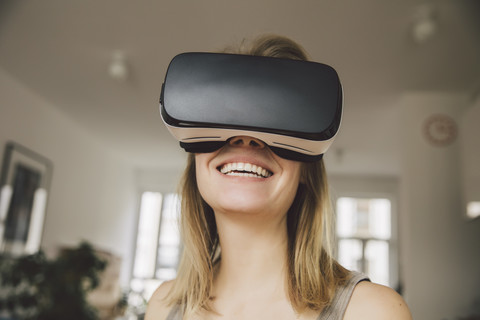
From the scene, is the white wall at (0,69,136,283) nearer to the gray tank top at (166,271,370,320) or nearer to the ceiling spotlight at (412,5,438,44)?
the ceiling spotlight at (412,5,438,44)

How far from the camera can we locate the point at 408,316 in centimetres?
65

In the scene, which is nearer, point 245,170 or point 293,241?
point 245,170

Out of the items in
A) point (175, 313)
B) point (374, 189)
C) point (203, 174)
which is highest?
point (374, 189)

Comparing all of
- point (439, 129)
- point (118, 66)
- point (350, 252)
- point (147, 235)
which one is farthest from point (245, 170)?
point (147, 235)

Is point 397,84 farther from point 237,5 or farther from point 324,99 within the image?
point 324,99

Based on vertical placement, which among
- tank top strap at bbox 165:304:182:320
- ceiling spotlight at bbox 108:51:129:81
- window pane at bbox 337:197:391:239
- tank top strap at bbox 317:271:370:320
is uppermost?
ceiling spotlight at bbox 108:51:129:81

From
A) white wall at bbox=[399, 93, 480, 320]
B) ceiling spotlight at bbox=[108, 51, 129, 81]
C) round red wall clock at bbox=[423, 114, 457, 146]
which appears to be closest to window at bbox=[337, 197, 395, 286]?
white wall at bbox=[399, 93, 480, 320]

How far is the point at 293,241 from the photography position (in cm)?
83

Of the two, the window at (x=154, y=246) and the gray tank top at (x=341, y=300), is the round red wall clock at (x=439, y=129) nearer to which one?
the gray tank top at (x=341, y=300)

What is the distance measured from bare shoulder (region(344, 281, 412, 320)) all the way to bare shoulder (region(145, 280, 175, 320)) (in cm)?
35

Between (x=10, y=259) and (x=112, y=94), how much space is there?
66.7 inches

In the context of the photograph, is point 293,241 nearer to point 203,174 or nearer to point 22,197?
point 203,174

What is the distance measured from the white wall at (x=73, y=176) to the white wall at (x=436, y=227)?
3.44 metres

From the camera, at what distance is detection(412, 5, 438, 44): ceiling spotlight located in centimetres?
281
